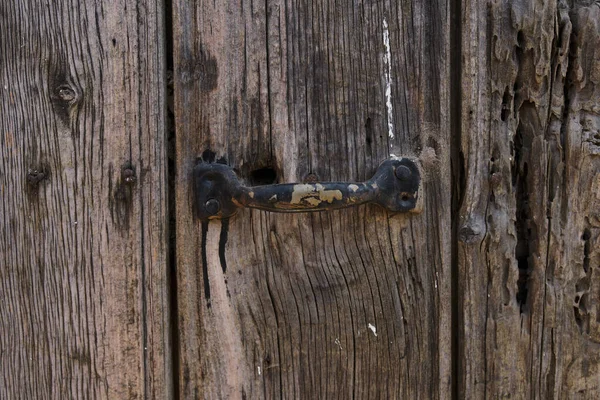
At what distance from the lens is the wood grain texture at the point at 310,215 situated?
91cm

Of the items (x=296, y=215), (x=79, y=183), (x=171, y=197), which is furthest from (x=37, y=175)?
(x=296, y=215)

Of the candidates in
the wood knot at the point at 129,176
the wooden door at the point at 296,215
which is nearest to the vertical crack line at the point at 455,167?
the wooden door at the point at 296,215

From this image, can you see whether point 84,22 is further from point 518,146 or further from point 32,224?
point 518,146

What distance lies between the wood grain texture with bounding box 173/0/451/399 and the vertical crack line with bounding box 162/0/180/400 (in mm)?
20

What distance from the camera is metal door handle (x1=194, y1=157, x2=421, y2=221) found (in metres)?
0.86

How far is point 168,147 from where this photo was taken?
93 cm

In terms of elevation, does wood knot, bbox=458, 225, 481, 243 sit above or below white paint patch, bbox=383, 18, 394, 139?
below

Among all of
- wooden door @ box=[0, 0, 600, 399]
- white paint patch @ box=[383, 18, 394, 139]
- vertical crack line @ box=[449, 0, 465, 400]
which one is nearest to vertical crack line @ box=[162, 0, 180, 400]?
wooden door @ box=[0, 0, 600, 399]

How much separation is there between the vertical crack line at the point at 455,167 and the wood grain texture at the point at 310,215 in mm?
25

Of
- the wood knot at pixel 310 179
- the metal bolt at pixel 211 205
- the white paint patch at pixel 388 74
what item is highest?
the white paint patch at pixel 388 74

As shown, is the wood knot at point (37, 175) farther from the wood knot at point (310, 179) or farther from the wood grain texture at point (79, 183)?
the wood knot at point (310, 179)

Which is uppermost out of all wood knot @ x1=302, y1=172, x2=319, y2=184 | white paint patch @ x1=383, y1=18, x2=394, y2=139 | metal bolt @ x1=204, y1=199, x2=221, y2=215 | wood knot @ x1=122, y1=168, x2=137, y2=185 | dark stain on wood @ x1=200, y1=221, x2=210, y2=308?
white paint patch @ x1=383, y1=18, x2=394, y2=139

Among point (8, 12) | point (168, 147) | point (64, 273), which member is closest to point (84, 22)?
point (8, 12)

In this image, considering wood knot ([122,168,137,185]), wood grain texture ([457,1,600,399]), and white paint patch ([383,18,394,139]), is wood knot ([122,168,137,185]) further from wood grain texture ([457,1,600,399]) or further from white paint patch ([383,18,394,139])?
wood grain texture ([457,1,600,399])
